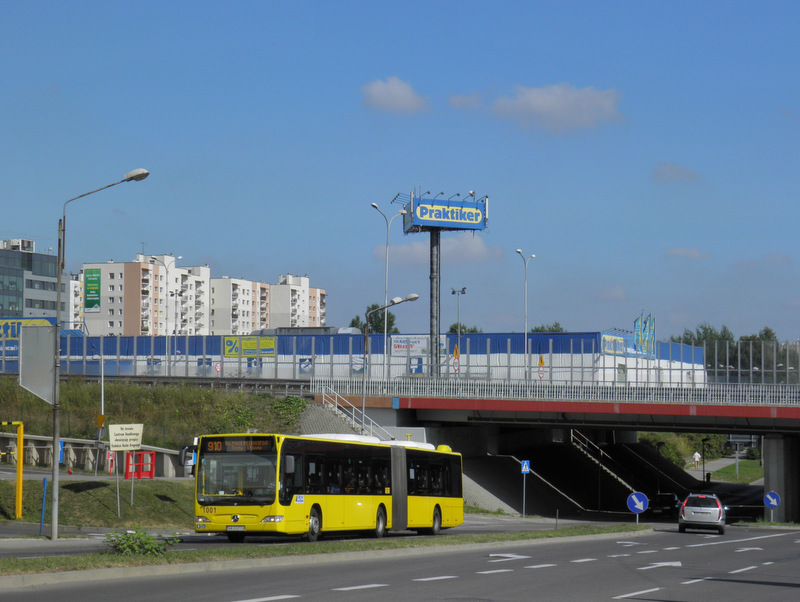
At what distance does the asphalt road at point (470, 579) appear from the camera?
545 inches

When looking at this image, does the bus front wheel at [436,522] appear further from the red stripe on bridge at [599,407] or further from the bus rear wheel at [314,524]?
the red stripe on bridge at [599,407]

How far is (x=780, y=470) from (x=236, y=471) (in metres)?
35.3

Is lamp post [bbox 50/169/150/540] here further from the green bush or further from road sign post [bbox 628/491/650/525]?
road sign post [bbox 628/491/650/525]

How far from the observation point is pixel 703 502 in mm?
36281

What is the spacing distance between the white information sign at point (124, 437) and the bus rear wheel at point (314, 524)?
23.5 feet

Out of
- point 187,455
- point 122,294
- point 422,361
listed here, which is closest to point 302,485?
point 187,455

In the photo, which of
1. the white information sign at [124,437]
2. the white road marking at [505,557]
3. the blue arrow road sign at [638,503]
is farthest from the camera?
the blue arrow road sign at [638,503]

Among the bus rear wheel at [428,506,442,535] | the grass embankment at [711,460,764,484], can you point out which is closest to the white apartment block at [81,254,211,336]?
the grass embankment at [711,460,764,484]

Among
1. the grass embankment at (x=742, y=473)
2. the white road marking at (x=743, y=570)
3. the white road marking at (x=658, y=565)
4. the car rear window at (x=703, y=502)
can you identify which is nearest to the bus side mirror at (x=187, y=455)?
the white road marking at (x=658, y=565)

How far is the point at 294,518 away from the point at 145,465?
605 inches

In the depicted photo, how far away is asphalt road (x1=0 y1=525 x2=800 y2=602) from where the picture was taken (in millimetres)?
13852

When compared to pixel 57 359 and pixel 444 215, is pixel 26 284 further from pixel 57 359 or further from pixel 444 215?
pixel 57 359

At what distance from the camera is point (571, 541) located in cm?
2908

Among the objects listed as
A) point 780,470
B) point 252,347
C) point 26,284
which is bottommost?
point 780,470
